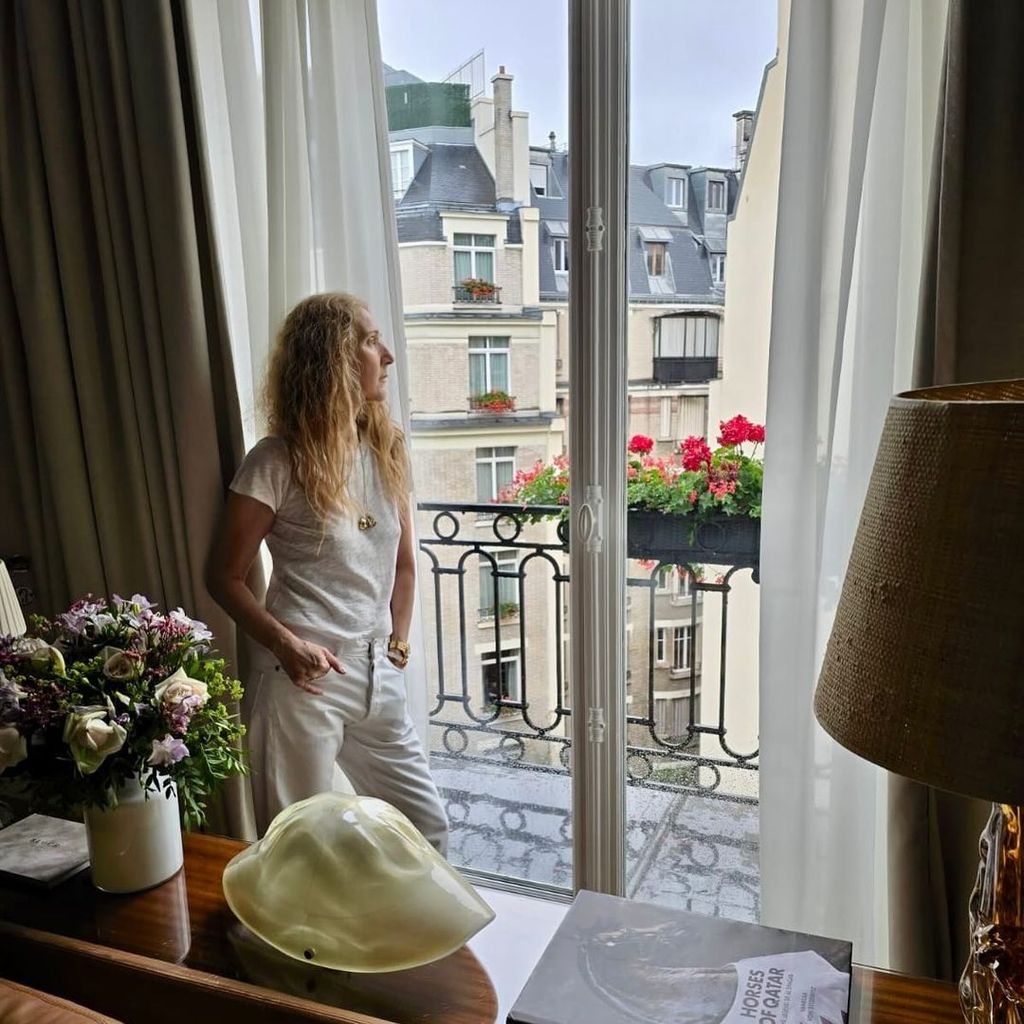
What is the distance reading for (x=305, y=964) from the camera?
117cm

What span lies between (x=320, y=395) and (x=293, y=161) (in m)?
0.57

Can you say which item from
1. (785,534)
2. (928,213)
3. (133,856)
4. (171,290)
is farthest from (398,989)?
(171,290)

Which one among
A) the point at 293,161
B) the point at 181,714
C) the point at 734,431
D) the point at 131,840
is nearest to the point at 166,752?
the point at 181,714

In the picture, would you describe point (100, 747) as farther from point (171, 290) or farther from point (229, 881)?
point (171, 290)

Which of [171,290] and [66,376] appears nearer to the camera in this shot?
[171,290]

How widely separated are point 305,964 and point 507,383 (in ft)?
4.11

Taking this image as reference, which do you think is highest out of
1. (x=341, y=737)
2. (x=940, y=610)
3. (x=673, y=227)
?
(x=673, y=227)

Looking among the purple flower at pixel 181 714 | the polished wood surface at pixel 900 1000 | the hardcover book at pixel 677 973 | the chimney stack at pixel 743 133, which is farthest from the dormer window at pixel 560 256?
the polished wood surface at pixel 900 1000

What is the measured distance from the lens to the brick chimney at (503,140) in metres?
1.90

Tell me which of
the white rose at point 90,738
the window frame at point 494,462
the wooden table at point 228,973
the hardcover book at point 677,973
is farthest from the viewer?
the window frame at point 494,462

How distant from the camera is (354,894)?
3.78 ft

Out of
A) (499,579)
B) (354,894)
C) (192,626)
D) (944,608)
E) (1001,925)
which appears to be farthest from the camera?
(499,579)

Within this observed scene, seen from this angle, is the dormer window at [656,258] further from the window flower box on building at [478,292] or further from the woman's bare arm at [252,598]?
the woman's bare arm at [252,598]

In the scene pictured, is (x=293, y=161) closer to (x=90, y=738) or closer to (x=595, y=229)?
(x=595, y=229)
